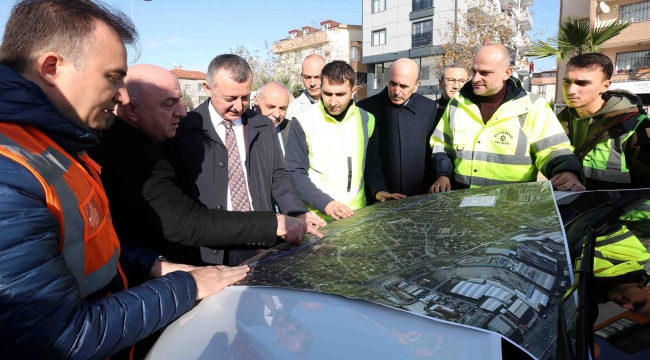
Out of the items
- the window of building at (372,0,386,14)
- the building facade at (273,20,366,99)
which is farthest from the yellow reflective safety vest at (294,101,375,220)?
the building facade at (273,20,366,99)

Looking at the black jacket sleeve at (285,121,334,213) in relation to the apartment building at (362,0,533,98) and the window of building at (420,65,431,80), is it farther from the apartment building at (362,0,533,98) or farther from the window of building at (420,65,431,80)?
the window of building at (420,65,431,80)

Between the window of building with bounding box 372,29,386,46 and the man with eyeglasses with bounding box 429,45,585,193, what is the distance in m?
31.7

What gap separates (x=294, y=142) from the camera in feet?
10.7

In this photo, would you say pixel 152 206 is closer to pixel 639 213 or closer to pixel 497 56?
pixel 639 213

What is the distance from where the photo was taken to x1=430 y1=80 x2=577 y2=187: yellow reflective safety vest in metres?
2.90

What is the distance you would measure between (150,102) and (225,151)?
2.04ft

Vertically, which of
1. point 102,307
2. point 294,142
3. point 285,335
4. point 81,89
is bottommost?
point 285,335

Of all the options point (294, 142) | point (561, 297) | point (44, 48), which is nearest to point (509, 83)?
point (294, 142)

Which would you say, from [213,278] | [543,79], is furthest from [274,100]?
[543,79]

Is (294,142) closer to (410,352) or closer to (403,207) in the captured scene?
(403,207)

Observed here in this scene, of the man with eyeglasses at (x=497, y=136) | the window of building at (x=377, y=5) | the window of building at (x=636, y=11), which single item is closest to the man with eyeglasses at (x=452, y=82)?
the man with eyeglasses at (x=497, y=136)

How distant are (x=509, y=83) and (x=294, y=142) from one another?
1.73 m

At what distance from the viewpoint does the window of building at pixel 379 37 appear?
33.3 metres

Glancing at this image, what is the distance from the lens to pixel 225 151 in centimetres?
257
